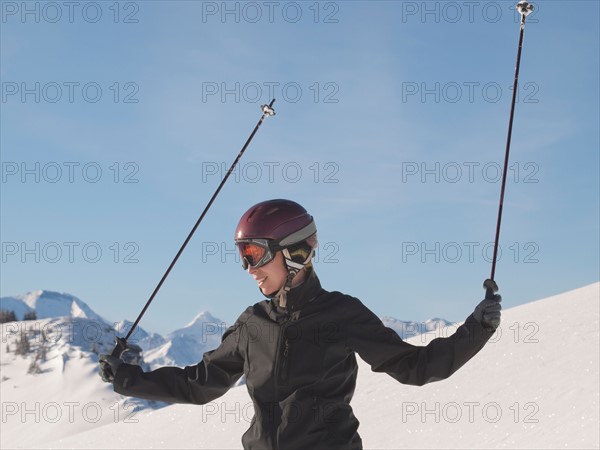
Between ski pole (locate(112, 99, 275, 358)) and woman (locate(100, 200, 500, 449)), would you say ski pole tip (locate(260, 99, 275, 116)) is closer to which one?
ski pole (locate(112, 99, 275, 358))

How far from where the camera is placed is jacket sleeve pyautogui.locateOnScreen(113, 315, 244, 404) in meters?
4.32

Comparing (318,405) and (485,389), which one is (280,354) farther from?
(485,389)

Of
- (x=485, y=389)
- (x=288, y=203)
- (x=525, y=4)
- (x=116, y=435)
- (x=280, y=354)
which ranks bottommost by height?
(x=116, y=435)

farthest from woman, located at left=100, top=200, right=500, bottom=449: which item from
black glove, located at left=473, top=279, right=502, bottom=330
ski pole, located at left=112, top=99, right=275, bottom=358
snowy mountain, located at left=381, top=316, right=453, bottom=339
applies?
snowy mountain, located at left=381, top=316, right=453, bottom=339

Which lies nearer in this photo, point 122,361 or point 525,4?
point 525,4

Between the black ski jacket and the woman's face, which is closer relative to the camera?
the black ski jacket

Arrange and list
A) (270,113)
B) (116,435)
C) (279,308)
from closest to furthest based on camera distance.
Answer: (279,308), (270,113), (116,435)

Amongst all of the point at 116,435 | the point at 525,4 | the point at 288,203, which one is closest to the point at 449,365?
the point at 288,203

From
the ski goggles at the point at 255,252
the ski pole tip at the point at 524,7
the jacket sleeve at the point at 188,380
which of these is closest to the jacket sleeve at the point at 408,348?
the ski goggles at the point at 255,252

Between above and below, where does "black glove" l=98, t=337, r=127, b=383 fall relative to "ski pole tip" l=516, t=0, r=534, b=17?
below

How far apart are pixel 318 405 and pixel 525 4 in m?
2.20

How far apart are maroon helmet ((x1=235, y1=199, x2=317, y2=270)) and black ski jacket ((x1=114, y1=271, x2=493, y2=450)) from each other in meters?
0.15

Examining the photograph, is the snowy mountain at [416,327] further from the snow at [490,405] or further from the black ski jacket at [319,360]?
the black ski jacket at [319,360]

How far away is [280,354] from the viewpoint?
3.89 meters
